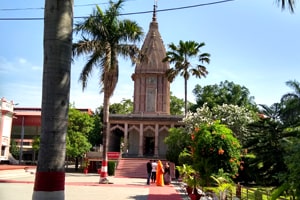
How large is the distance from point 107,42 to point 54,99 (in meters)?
18.8

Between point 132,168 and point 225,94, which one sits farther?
point 225,94

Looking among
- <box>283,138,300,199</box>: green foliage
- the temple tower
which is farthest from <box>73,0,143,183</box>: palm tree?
the temple tower

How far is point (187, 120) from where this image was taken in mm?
35656

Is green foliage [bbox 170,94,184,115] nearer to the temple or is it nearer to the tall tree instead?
the temple

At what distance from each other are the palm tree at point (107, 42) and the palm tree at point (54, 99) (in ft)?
58.8

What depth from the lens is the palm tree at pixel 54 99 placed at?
15.9 ft

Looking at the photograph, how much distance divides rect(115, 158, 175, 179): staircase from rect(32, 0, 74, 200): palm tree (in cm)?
2816

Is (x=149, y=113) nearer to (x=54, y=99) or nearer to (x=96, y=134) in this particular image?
(x=96, y=134)

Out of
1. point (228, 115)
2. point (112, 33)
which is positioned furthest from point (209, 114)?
point (112, 33)

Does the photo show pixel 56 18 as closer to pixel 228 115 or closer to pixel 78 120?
pixel 228 115

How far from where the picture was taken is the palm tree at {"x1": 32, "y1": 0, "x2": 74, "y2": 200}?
485 centimetres

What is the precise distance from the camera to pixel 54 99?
195 inches

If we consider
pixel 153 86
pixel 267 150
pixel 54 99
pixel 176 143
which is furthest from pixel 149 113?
pixel 54 99

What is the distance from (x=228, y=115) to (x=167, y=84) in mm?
13752
